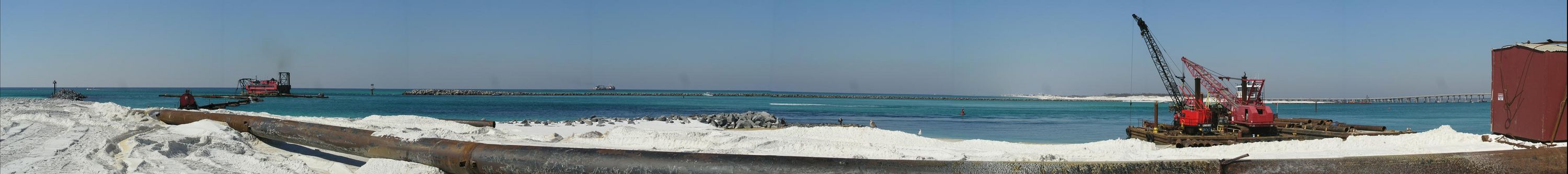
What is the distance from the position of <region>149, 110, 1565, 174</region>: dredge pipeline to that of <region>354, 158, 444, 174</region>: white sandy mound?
362mm

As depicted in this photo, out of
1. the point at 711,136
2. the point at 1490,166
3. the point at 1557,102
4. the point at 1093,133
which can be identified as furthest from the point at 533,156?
the point at 1093,133

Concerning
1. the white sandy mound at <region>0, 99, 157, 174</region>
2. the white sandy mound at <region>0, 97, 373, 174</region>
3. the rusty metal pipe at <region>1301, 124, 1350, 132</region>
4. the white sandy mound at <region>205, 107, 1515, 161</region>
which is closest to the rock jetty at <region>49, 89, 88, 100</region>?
the white sandy mound at <region>0, 99, 157, 174</region>

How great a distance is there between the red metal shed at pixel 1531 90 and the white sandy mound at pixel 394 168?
894 centimetres

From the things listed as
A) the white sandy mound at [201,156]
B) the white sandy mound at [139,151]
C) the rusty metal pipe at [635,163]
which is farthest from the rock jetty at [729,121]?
the rusty metal pipe at [635,163]

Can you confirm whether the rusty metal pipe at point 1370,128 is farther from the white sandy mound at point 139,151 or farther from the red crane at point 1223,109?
the white sandy mound at point 139,151

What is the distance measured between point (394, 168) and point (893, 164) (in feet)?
15.3

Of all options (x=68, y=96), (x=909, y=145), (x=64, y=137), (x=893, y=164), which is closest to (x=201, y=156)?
(x=64, y=137)

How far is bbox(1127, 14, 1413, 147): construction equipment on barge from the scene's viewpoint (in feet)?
66.2

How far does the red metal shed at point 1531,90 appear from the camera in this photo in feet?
22.2

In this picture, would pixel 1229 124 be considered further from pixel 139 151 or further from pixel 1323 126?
pixel 139 151

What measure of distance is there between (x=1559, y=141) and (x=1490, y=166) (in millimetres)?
2846

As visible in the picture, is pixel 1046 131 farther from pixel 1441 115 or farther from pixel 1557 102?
pixel 1441 115

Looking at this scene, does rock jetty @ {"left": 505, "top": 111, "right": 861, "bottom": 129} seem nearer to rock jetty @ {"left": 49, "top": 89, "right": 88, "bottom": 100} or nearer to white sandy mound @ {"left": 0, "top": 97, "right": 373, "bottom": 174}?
white sandy mound @ {"left": 0, "top": 97, "right": 373, "bottom": 174}

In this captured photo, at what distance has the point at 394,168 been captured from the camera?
7.45 metres
